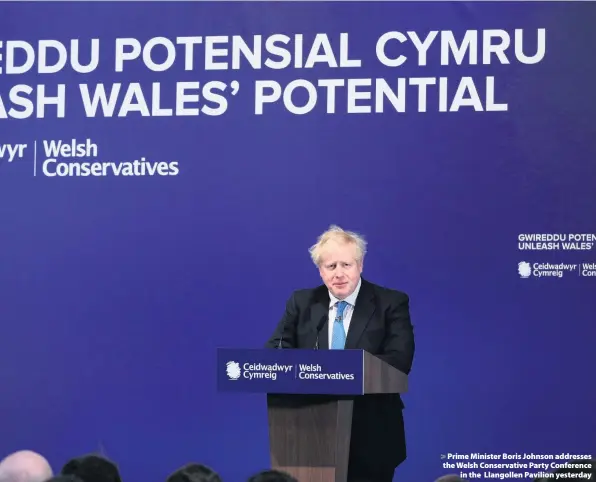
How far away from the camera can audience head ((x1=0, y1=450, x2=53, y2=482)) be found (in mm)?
5645

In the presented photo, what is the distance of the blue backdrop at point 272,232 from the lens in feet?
17.7

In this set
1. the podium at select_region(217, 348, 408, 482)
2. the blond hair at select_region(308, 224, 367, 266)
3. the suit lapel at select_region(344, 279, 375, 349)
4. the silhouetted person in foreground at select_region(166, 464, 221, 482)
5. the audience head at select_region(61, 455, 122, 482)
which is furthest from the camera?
the blond hair at select_region(308, 224, 367, 266)

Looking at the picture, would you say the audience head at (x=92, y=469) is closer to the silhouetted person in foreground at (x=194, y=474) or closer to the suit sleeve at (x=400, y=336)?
the silhouetted person in foreground at (x=194, y=474)

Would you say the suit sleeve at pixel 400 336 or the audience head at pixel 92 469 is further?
the suit sleeve at pixel 400 336

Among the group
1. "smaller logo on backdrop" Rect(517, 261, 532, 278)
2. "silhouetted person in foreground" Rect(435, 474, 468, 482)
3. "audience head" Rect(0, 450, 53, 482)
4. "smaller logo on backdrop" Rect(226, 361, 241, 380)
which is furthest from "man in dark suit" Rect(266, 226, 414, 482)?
"audience head" Rect(0, 450, 53, 482)

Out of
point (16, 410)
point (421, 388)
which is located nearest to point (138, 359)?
point (16, 410)

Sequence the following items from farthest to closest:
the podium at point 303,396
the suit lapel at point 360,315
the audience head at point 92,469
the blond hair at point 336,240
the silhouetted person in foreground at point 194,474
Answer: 1. the blond hair at point 336,240
2. the silhouetted person in foreground at point 194,474
3. the suit lapel at point 360,315
4. the audience head at point 92,469
5. the podium at point 303,396

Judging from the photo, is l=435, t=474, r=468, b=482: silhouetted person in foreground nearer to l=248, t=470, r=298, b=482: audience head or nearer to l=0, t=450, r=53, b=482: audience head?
l=248, t=470, r=298, b=482: audience head

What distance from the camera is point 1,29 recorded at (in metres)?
5.90

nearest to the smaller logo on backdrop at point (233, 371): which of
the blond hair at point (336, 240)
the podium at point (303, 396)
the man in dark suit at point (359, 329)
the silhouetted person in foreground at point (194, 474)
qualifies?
the podium at point (303, 396)

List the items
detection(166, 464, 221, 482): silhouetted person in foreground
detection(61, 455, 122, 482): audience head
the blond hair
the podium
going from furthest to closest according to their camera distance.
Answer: the blond hair
detection(166, 464, 221, 482): silhouetted person in foreground
detection(61, 455, 122, 482): audience head
the podium

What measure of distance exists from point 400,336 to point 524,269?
27.5 inches

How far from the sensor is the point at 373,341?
523cm

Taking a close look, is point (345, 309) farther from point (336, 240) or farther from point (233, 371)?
point (233, 371)
